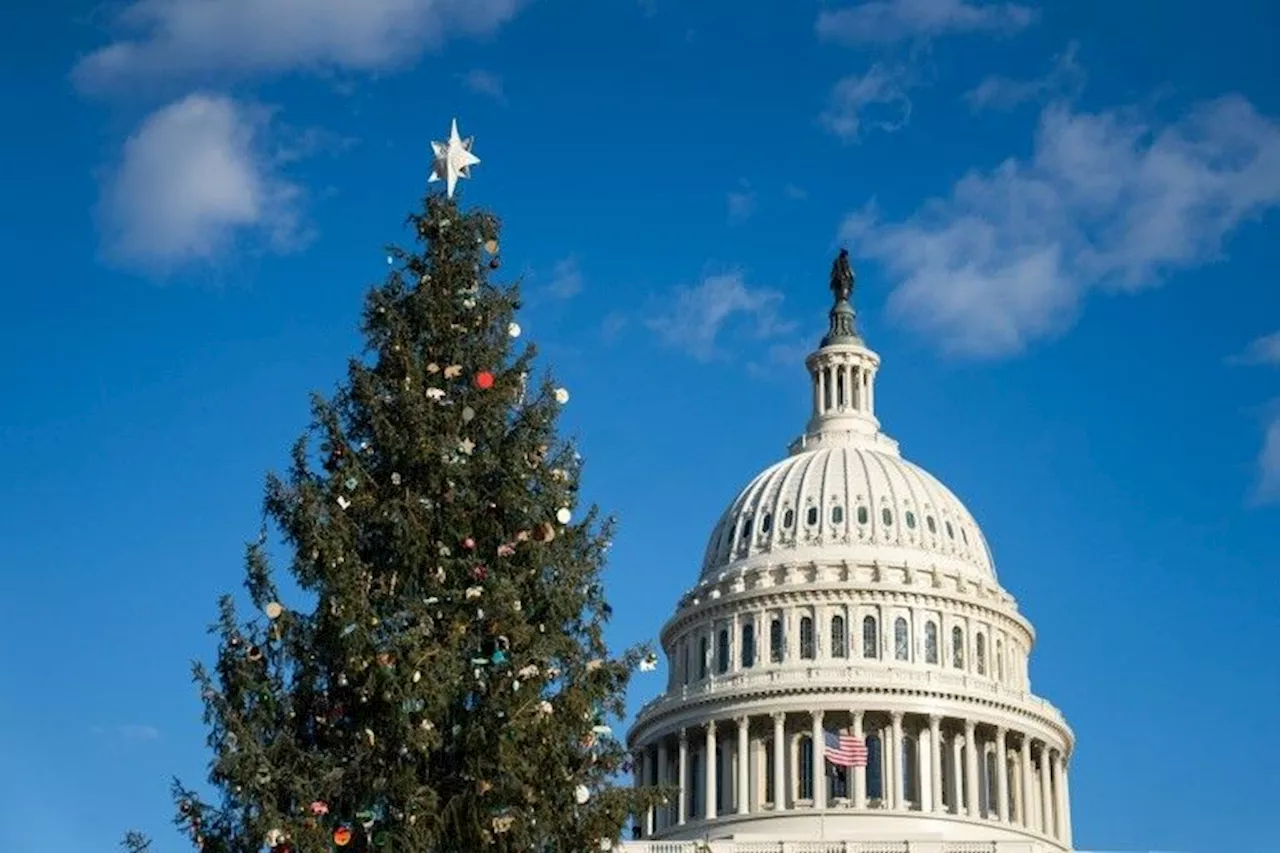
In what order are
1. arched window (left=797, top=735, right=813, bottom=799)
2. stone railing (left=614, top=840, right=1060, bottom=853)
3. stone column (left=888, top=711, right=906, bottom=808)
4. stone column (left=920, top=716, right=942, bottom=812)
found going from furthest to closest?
arched window (left=797, top=735, right=813, bottom=799) < stone column (left=920, top=716, right=942, bottom=812) < stone column (left=888, top=711, right=906, bottom=808) < stone railing (left=614, top=840, right=1060, bottom=853)

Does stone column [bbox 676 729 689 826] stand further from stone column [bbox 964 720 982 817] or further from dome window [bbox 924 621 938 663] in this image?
stone column [bbox 964 720 982 817]

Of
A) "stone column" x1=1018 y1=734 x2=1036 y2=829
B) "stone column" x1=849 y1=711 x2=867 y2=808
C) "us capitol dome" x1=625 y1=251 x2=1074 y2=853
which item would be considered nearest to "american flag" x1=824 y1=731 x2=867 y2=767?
"us capitol dome" x1=625 y1=251 x2=1074 y2=853

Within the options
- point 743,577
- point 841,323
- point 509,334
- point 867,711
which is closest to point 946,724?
point 867,711

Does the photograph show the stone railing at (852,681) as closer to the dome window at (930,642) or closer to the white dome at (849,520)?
the dome window at (930,642)

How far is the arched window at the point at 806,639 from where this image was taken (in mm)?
114875

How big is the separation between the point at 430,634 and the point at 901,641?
8182 centimetres

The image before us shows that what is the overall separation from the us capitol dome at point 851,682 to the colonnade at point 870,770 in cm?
10

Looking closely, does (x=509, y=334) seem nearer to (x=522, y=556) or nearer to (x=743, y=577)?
(x=522, y=556)

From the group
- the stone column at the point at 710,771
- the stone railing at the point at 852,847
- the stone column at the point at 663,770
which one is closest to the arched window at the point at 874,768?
the stone column at the point at 710,771

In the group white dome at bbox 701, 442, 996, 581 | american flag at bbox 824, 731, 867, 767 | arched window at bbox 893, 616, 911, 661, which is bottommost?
american flag at bbox 824, 731, 867, 767

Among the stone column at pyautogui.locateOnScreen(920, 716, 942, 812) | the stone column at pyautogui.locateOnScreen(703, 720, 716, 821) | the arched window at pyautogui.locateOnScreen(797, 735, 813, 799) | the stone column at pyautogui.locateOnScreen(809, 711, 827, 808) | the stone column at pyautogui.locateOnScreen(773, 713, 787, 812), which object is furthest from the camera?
the stone column at pyautogui.locateOnScreen(703, 720, 716, 821)

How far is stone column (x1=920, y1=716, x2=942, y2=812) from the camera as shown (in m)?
109

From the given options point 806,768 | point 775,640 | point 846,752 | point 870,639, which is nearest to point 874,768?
point 806,768

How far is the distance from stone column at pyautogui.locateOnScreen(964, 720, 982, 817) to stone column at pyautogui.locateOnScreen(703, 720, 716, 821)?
13.2 m
